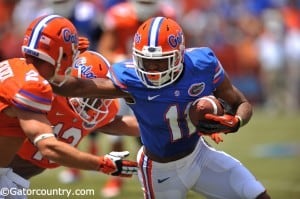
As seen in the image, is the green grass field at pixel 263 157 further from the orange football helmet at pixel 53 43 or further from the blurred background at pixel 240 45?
the orange football helmet at pixel 53 43

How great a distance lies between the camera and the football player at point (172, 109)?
526cm

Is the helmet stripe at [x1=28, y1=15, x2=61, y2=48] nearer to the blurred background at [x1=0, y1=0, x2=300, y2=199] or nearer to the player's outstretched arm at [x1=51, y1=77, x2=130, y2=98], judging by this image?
the player's outstretched arm at [x1=51, y1=77, x2=130, y2=98]

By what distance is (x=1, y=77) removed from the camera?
5.01 m

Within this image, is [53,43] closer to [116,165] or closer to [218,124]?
[116,165]

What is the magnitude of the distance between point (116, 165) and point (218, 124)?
2.31 feet

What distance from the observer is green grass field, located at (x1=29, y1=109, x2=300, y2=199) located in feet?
27.9

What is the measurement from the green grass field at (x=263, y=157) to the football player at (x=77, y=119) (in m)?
1.51

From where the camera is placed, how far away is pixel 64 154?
484 cm

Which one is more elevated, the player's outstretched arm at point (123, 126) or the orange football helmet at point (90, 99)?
the orange football helmet at point (90, 99)

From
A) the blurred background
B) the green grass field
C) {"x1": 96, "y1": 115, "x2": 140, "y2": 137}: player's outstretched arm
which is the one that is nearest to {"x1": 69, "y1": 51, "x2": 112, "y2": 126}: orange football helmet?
{"x1": 96, "y1": 115, "x2": 140, "y2": 137}: player's outstretched arm

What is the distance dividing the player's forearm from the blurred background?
4067 mm

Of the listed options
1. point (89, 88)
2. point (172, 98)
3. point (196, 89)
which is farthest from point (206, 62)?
point (89, 88)

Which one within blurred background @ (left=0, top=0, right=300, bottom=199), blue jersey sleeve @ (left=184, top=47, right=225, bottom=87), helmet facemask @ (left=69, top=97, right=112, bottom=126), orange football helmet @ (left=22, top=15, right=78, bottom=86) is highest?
orange football helmet @ (left=22, top=15, right=78, bottom=86)

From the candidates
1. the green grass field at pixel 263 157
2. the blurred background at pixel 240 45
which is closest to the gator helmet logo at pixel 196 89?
the green grass field at pixel 263 157
